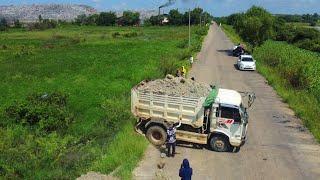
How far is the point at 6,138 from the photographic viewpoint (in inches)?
736

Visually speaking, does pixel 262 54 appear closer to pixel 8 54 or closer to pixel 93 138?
pixel 8 54

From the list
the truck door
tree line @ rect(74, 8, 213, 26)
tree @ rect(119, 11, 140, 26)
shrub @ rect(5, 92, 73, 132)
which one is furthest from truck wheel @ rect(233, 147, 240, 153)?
tree @ rect(119, 11, 140, 26)

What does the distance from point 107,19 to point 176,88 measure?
143473 mm

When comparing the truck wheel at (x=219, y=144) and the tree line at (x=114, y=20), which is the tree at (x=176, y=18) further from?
the truck wheel at (x=219, y=144)

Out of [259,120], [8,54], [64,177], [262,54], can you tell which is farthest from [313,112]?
[8,54]

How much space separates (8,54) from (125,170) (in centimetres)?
Result: 4789

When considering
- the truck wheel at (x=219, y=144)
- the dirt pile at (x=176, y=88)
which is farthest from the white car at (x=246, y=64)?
the truck wheel at (x=219, y=144)

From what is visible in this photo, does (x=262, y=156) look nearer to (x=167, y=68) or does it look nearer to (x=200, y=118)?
(x=200, y=118)

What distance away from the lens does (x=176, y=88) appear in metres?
19.6

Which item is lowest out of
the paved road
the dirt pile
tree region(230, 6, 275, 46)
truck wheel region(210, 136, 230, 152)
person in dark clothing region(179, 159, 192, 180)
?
the paved road

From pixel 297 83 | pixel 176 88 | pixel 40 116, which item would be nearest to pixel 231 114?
pixel 176 88

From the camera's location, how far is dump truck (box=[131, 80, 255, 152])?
17875 mm

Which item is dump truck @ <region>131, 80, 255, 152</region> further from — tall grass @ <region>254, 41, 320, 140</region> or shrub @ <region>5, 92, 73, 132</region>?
tall grass @ <region>254, 41, 320, 140</region>

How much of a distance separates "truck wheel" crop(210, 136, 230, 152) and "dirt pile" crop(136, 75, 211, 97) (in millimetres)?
2021
